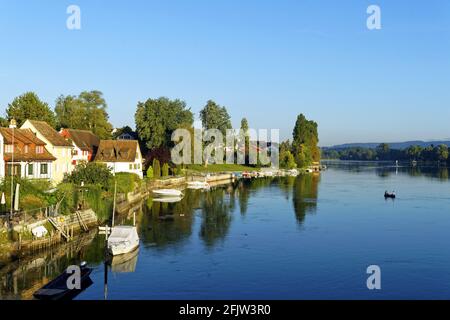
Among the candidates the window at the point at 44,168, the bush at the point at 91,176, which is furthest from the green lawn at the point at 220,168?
the bush at the point at 91,176

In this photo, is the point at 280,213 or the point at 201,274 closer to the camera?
the point at 201,274

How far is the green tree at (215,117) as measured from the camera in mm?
173625

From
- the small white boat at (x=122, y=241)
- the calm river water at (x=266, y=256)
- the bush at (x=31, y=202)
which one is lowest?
the calm river water at (x=266, y=256)

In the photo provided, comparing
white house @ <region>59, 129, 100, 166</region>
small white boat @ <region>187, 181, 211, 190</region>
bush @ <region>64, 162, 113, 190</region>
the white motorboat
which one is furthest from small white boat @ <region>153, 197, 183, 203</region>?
the white motorboat

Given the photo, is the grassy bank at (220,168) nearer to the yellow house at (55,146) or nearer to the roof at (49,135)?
the yellow house at (55,146)

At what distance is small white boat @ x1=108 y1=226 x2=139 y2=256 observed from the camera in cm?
4628

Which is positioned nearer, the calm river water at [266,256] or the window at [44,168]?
the calm river water at [266,256]

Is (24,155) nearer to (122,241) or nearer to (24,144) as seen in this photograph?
(24,144)

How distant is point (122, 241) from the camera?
46.6 meters

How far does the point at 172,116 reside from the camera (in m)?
131

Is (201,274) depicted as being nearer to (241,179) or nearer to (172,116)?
(172,116)

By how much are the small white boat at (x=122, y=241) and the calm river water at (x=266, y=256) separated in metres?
1.23

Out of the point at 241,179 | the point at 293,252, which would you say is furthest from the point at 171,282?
the point at 241,179
